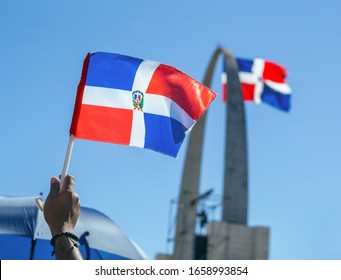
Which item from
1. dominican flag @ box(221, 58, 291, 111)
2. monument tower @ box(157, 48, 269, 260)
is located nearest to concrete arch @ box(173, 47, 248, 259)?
monument tower @ box(157, 48, 269, 260)

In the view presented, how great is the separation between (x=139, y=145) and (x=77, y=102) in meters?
0.54

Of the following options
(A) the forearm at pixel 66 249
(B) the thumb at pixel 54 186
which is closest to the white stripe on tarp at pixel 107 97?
(B) the thumb at pixel 54 186

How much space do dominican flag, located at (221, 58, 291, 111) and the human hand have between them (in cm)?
2488

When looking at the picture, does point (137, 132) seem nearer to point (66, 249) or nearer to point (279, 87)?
point (66, 249)

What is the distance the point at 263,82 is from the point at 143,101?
2413 cm

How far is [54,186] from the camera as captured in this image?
Answer: 4234mm

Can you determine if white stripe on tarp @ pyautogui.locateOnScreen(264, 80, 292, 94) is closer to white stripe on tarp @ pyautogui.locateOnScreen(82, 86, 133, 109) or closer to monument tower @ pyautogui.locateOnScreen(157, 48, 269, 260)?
monument tower @ pyautogui.locateOnScreen(157, 48, 269, 260)

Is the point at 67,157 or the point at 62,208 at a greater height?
the point at 67,157

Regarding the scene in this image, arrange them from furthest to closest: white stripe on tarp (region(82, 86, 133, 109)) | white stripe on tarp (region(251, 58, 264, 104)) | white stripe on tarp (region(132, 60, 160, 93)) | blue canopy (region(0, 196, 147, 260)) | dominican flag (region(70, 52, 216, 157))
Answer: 1. white stripe on tarp (region(251, 58, 264, 104))
2. blue canopy (region(0, 196, 147, 260))
3. white stripe on tarp (region(132, 60, 160, 93))
4. dominican flag (region(70, 52, 216, 157))
5. white stripe on tarp (region(82, 86, 133, 109))

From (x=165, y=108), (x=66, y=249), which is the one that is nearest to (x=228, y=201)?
(x=165, y=108)

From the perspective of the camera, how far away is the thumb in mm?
4207

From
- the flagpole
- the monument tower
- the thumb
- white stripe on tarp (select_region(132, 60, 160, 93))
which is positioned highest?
the monument tower

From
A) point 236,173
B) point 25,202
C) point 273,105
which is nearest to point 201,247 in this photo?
point 236,173
